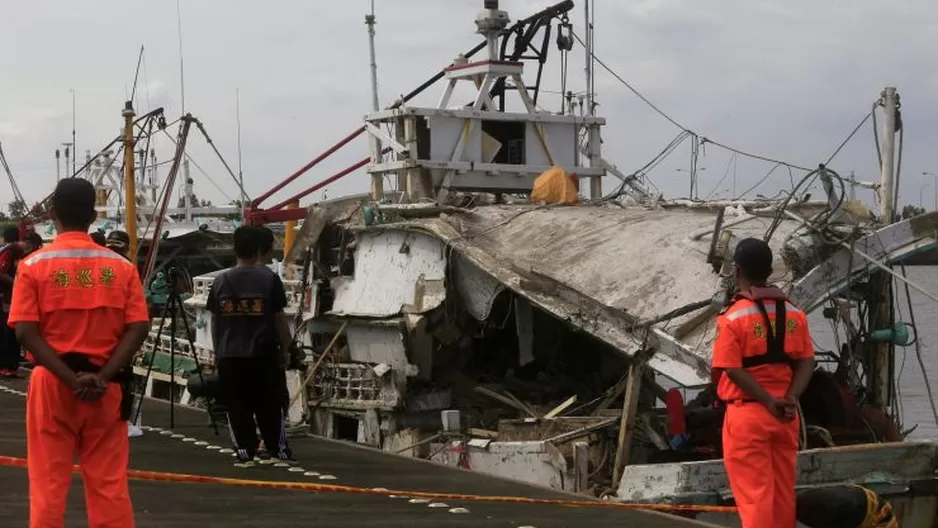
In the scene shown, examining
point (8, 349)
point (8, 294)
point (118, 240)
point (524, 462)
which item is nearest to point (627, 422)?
point (524, 462)

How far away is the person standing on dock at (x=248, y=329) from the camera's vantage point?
883 centimetres

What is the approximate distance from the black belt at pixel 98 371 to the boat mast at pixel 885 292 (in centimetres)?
880

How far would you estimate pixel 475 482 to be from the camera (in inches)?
356

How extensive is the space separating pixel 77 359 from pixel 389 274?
33.9 ft

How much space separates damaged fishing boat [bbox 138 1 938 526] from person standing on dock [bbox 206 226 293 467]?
2226mm

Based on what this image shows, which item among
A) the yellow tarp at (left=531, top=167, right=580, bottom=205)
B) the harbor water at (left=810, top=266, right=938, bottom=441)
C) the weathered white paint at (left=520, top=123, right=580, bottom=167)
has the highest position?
the weathered white paint at (left=520, top=123, right=580, bottom=167)

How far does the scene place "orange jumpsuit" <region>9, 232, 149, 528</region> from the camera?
525 centimetres

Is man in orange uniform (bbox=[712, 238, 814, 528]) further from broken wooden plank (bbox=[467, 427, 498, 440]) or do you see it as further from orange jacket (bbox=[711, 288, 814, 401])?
broken wooden plank (bbox=[467, 427, 498, 440])

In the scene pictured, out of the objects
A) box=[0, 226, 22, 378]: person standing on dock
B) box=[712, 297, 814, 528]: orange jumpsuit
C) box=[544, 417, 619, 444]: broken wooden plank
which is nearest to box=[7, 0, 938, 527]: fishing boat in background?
box=[544, 417, 619, 444]: broken wooden plank

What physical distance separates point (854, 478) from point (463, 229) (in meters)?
5.71

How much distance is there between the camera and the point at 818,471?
10.4m

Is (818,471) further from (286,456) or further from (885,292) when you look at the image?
(286,456)

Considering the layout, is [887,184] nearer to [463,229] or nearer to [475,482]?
[463,229]

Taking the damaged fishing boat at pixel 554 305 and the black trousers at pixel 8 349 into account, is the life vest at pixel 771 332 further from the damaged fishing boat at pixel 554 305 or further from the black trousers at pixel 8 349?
the black trousers at pixel 8 349
